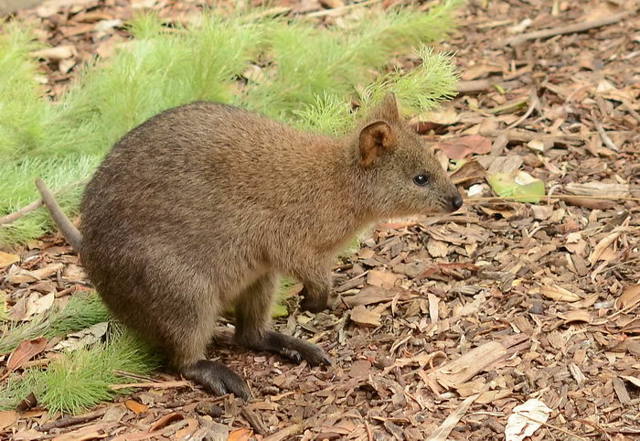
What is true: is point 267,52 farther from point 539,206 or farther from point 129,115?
point 539,206

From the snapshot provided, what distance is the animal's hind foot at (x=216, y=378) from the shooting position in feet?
16.9

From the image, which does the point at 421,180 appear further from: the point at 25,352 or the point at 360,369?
the point at 25,352

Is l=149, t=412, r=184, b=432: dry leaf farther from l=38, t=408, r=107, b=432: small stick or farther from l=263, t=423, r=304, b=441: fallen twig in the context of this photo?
l=263, t=423, r=304, b=441: fallen twig

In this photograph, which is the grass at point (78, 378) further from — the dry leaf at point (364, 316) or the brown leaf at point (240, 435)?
the dry leaf at point (364, 316)

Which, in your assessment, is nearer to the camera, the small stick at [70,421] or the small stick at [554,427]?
the small stick at [554,427]

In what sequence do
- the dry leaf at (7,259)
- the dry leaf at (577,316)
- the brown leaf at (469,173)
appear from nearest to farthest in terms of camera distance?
the dry leaf at (577,316) → the dry leaf at (7,259) → the brown leaf at (469,173)

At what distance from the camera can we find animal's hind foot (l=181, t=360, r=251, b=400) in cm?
514

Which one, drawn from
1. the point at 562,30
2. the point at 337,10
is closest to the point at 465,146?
the point at 562,30

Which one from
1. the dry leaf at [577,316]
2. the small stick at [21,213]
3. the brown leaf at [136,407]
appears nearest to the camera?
the brown leaf at [136,407]

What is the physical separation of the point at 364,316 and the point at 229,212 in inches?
43.6

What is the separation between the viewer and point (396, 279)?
6.07 metres

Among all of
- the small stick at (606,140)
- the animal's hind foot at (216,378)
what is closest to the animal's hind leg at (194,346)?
the animal's hind foot at (216,378)

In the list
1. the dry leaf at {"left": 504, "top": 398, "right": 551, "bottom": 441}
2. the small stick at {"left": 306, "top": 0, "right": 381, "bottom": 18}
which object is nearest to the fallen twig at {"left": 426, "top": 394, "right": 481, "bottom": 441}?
the dry leaf at {"left": 504, "top": 398, "right": 551, "bottom": 441}

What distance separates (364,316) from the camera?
18.8 ft
